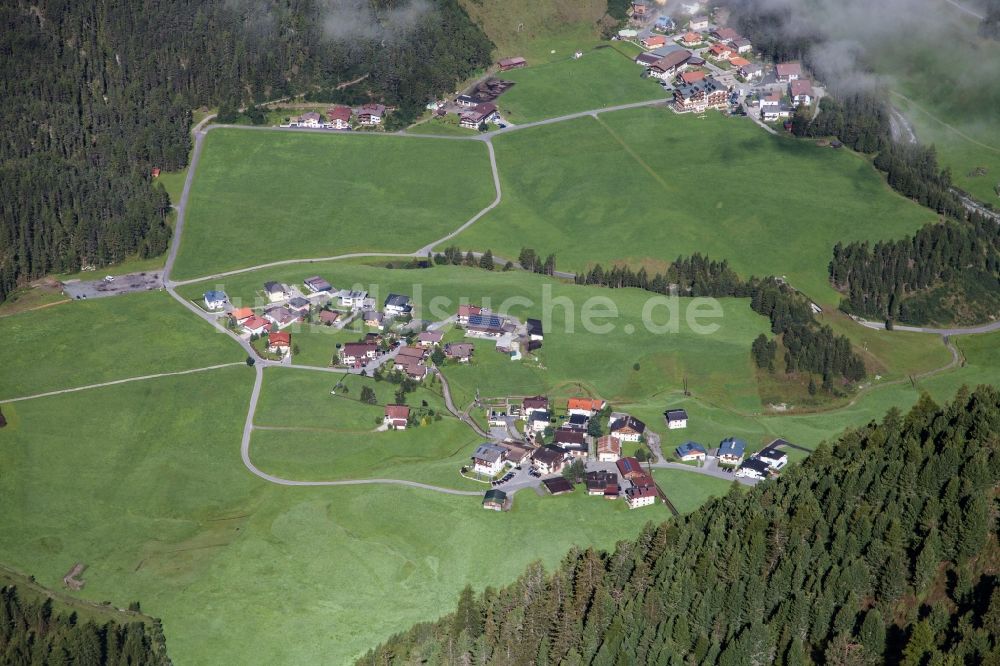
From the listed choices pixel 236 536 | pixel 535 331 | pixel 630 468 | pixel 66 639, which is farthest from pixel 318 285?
pixel 66 639

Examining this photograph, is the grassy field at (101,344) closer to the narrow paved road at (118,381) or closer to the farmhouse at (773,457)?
the narrow paved road at (118,381)

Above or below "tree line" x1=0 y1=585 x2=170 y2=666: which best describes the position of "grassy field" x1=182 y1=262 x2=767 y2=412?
below

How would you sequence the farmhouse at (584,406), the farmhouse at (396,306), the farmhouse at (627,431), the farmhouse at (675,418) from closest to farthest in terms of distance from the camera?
1. the farmhouse at (627,431)
2. the farmhouse at (675,418)
3. the farmhouse at (584,406)
4. the farmhouse at (396,306)

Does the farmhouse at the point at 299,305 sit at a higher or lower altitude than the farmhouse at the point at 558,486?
lower

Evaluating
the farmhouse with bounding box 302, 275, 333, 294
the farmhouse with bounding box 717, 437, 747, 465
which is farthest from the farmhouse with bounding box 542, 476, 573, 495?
the farmhouse with bounding box 302, 275, 333, 294

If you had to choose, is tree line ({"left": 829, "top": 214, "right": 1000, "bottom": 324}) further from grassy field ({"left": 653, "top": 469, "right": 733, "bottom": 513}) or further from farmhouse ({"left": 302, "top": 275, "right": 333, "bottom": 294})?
farmhouse ({"left": 302, "top": 275, "right": 333, "bottom": 294})

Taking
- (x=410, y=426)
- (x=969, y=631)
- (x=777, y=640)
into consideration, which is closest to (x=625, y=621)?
(x=777, y=640)

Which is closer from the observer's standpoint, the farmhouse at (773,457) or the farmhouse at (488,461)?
the farmhouse at (488,461)

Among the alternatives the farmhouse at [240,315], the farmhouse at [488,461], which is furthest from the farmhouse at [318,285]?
the farmhouse at [488,461]
